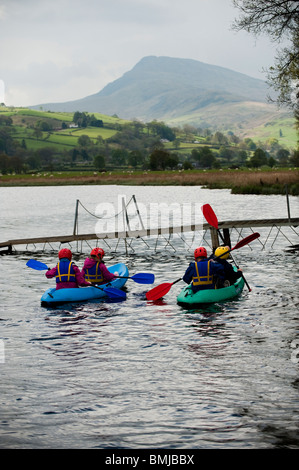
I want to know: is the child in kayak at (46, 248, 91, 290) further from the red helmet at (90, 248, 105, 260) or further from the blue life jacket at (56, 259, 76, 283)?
the red helmet at (90, 248, 105, 260)

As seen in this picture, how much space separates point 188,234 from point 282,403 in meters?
27.1

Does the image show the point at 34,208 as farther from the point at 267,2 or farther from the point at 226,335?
the point at 226,335

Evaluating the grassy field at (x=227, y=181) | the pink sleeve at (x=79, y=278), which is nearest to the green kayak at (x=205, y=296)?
the pink sleeve at (x=79, y=278)

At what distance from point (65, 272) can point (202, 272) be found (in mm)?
3727

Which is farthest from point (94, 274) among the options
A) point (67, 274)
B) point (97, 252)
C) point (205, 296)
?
point (205, 296)

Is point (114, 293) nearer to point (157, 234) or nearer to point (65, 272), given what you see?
point (65, 272)

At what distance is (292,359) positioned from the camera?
1068cm

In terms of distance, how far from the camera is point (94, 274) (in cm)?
1673

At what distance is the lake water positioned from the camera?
7805 millimetres

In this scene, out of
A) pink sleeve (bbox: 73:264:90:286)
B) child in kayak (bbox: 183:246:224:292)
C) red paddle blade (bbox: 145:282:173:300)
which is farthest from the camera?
red paddle blade (bbox: 145:282:173:300)

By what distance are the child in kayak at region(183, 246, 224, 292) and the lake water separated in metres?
0.67

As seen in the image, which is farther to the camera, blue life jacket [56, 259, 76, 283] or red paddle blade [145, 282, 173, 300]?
red paddle blade [145, 282, 173, 300]

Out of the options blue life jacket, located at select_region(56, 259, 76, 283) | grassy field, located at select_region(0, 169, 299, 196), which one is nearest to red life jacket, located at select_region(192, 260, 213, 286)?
blue life jacket, located at select_region(56, 259, 76, 283)
